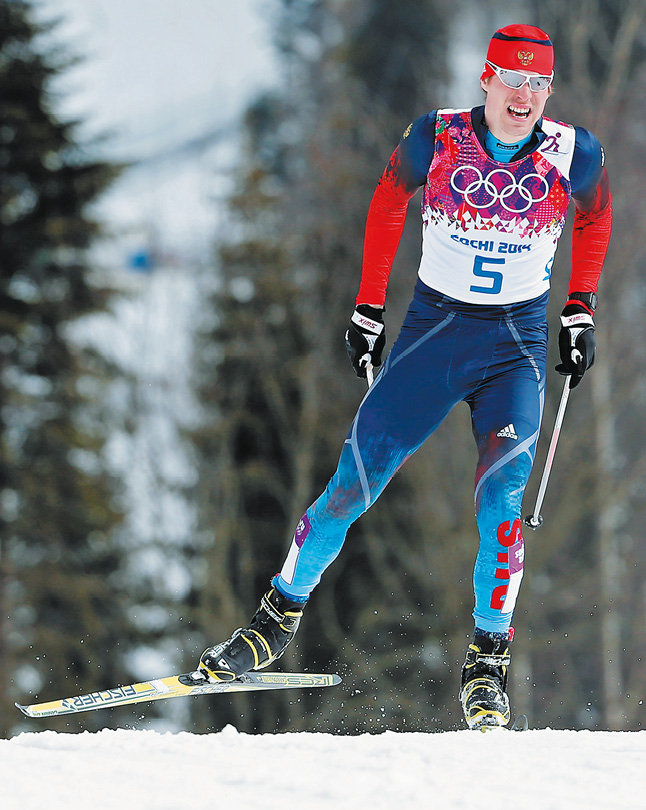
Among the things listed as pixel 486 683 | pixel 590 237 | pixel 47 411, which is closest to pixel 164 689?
pixel 486 683

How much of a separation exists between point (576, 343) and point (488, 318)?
372 mm

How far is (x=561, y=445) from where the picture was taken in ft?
46.3

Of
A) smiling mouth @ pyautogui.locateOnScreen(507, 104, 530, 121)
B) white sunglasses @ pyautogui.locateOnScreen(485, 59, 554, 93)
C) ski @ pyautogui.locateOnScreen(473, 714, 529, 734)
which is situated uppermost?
white sunglasses @ pyautogui.locateOnScreen(485, 59, 554, 93)

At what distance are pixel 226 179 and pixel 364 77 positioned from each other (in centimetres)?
344

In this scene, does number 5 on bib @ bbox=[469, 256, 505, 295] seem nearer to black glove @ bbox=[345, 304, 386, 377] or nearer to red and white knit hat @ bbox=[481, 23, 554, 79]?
black glove @ bbox=[345, 304, 386, 377]

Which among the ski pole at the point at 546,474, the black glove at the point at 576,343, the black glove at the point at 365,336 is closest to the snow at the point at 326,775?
the ski pole at the point at 546,474

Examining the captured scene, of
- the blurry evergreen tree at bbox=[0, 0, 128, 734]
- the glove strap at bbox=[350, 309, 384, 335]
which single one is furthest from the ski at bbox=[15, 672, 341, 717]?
the blurry evergreen tree at bbox=[0, 0, 128, 734]

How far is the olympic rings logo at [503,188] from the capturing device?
11.8ft

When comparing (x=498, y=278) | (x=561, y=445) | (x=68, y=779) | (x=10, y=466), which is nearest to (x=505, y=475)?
(x=498, y=278)

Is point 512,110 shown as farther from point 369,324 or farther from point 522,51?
point 369,324

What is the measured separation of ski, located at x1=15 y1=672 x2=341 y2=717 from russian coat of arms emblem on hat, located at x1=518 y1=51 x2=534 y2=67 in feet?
7.95

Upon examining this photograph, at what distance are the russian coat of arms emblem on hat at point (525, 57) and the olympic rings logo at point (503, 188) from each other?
0.36 metres

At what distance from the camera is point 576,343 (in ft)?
12.6

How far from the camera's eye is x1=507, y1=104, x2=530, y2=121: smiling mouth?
3.51m
